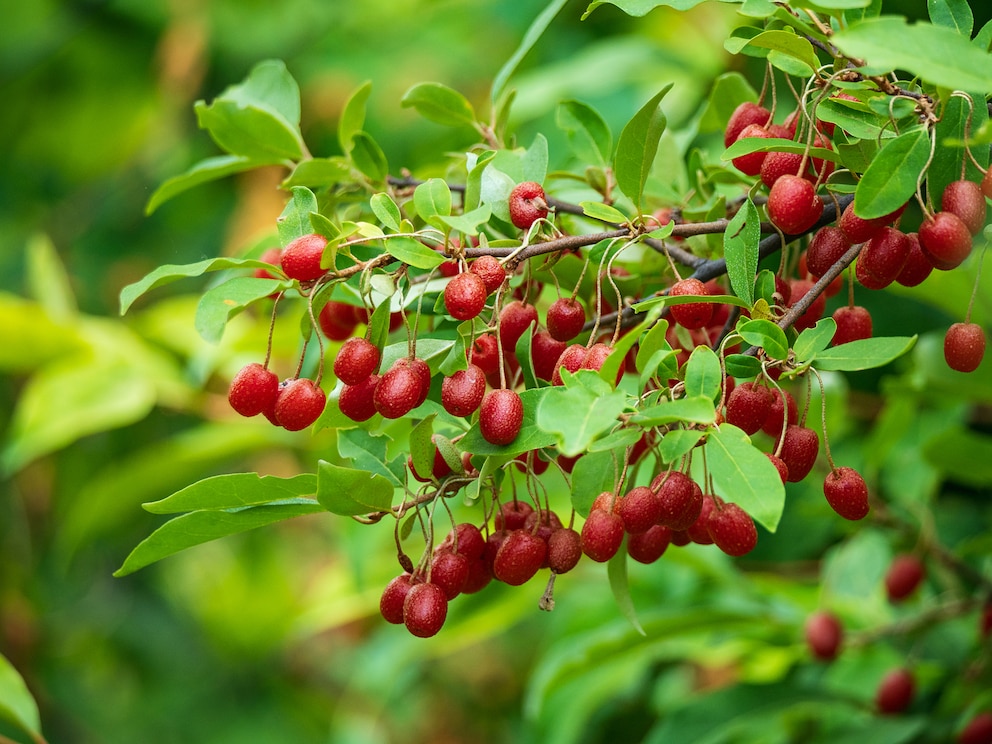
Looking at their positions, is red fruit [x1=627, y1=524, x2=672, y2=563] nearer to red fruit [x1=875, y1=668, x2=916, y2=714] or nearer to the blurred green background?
red fruit [x1=875, y1=668, x2=916, y2=714]

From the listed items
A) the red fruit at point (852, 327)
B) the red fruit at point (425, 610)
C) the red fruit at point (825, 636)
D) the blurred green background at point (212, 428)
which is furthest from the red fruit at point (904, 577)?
the red fruit at point (425, 610)

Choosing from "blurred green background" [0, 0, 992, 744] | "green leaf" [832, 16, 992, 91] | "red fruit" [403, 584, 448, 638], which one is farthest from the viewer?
"blurred green background" [0, 0, 992, 744]

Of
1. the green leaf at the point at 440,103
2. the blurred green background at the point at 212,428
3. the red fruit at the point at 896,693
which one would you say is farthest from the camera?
the blurred green background at the point at 212,428

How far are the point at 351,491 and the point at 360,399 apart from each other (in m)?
0.05

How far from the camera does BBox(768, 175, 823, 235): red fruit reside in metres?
0.45

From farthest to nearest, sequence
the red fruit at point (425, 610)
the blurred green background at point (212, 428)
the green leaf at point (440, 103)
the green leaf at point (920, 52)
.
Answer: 1. the blurred green background at point (212, 428)
2. the green leaf at point (440, 103)
3. the red fruit at point (425, 610)
4. the green leaf at point (920, 52)

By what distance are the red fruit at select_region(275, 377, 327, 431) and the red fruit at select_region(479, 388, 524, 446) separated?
0.29 feet

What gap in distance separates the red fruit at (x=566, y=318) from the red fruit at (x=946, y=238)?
0.16m

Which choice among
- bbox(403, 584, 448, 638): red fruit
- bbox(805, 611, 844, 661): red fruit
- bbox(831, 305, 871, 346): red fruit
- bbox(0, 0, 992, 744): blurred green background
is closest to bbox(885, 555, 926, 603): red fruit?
bbox(805, 611, 844, 661): red fruit

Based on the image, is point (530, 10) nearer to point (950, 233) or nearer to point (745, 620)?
point (745, 620)

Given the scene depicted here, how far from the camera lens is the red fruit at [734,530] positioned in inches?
18.0

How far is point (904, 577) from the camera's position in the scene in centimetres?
97

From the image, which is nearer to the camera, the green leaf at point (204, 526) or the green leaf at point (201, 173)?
the green leaf at point (204, 526)

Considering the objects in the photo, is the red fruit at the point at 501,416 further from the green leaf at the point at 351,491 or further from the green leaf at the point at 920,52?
the green leaf at the point at 920,52
